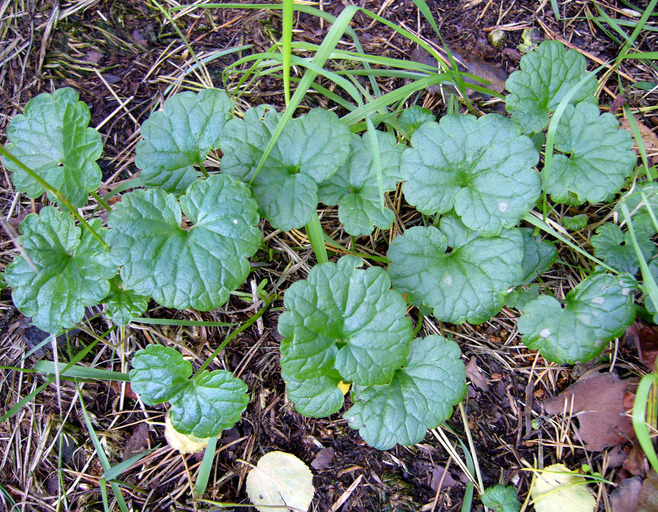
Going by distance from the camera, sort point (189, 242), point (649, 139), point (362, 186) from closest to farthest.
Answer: point (189, 242) → point (362, 186) → point (649, 139)

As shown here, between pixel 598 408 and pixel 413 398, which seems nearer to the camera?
pixel 413 398

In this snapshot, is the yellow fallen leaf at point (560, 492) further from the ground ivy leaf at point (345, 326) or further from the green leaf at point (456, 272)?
the ground ivy leaf at point (345, 326)

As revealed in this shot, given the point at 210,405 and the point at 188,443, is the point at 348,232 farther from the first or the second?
the point at 188,443

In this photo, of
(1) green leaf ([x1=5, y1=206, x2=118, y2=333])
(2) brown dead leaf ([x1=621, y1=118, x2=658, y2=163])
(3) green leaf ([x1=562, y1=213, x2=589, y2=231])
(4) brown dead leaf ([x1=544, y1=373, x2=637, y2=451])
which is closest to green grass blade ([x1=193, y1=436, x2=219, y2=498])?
(1) green leaf ([x1=5, y1=206, x2=118, y2=333])

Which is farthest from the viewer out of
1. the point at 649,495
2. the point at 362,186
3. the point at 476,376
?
the point at 476,376

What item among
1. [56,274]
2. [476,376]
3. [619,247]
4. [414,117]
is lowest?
[476,376]

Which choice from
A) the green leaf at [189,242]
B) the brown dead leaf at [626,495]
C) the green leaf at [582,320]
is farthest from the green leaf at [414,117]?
the brown dead leaf at [626,495]

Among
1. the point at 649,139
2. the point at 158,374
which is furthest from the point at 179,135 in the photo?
the point at 649,139
